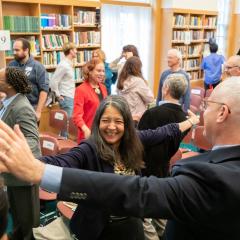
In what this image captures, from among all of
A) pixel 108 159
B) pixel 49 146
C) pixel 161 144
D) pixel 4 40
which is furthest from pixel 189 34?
pixel 108 159

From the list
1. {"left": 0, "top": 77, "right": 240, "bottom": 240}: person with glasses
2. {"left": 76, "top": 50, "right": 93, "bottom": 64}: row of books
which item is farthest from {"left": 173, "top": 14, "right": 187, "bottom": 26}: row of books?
{"left": 0, "top": 77, "right": 240, "bottom": 240}: person with glasses

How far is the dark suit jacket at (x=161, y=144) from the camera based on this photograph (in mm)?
2393

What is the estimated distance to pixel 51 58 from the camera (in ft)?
20.5

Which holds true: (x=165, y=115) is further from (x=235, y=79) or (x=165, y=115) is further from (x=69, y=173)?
(x=69, y=173)

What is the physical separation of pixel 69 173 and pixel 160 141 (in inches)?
55.4

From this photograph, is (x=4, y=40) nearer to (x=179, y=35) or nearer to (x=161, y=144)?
(x=161, y=144)

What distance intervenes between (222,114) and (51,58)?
5496mm

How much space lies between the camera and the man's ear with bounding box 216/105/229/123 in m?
1.15

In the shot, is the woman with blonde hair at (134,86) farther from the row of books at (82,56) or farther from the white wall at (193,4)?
the white wall at (193,4)

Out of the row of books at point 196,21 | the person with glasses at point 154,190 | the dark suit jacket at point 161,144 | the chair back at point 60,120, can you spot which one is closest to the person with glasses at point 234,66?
the dark suit jacket at point 161,144

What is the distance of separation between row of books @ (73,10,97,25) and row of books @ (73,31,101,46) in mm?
207

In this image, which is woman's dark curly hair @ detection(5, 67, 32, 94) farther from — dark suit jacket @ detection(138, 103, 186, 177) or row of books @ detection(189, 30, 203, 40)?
row of books @ detection(189, 30, 203, 40)

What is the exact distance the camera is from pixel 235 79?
1.21 metres

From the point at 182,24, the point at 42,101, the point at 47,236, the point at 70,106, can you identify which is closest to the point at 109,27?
the point at 182,24
